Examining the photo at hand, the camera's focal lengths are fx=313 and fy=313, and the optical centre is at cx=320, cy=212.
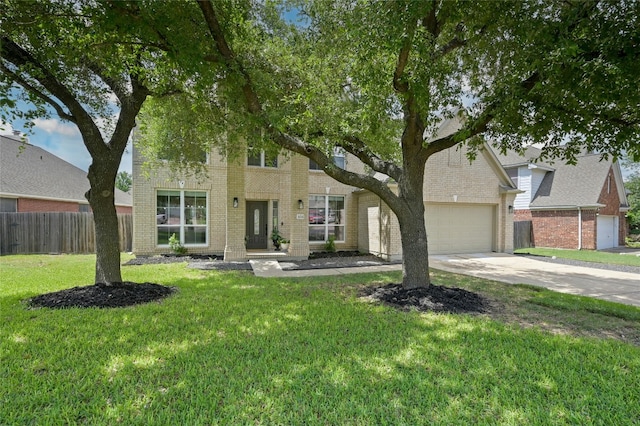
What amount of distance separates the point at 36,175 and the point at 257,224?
14.2 m

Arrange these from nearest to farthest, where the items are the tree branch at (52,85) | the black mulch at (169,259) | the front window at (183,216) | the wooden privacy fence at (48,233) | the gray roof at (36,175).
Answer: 1. the tree branch at (52,85)
2. the black mulch at (169,259)
3. the front window at (183,216)
4. the wooden privacy fence at (48,233)
5. the gray roof at (36,175)

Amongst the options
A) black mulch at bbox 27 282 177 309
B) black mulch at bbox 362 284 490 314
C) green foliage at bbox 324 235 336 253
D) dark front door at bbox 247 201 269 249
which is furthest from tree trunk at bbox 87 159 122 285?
green foliage at bbox 324 235 336 253

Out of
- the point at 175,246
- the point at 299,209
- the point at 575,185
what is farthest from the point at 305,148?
the point at 575,185

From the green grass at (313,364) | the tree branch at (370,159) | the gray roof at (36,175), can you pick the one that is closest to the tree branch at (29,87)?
the green grass at (313,364)

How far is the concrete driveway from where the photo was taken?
7.26 metres

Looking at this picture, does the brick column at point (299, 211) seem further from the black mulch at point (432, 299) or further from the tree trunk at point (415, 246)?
the tree trunk at point (415, 246)

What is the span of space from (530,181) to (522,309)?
18.6 m

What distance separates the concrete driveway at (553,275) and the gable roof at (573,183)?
27.8ft

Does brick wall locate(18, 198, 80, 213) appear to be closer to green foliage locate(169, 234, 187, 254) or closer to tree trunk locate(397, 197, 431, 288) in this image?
green foliage locate(169, 234, 187, 254)

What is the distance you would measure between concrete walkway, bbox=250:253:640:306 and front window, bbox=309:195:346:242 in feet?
13.0

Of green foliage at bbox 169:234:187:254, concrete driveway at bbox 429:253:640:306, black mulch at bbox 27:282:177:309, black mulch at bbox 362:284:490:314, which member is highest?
green foliage at bbox 169:234:187:254

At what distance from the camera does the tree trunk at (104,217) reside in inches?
249

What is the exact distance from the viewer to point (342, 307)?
18.7 ft

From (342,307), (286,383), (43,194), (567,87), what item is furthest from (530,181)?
(43,194)
